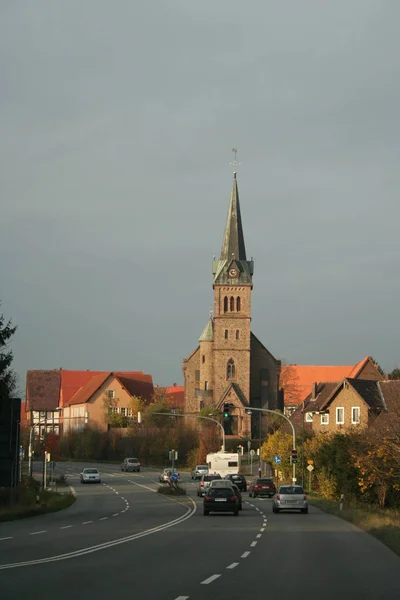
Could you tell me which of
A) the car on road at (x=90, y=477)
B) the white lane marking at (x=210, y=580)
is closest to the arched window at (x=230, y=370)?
the car on road at (x=90, y=477)

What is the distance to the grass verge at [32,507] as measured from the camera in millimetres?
34747

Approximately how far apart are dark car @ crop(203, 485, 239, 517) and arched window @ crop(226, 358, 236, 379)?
76948mm

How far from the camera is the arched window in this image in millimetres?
116188

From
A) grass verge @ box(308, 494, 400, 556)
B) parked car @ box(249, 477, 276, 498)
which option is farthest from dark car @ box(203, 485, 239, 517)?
parked car @ box(249, 477, 276, 498)

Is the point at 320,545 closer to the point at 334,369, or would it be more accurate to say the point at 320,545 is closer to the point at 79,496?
the point at 79,496

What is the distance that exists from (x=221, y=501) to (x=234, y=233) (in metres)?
84.7

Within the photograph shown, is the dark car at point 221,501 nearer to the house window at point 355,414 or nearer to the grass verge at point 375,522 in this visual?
the grass verge at point 375,522

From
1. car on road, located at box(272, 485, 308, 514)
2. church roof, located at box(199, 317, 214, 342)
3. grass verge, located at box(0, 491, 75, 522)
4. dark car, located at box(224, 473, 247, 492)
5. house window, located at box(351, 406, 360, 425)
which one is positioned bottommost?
grass verge, located at box(0, 491, 75, 522)

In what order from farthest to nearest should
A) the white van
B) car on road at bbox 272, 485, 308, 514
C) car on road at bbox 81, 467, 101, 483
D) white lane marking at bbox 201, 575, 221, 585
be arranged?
car on road at bbox 81, 467, 101, 483 → the white van → car on road at bbox 272, 485, 308, 514 → white lane marking at bbox 201, 575, 221, 585

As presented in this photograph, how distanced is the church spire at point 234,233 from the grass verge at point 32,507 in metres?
74.3

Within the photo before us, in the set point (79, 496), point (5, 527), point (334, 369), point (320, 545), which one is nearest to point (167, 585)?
point (320, 545)

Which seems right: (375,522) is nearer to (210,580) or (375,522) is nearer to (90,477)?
(210,580)

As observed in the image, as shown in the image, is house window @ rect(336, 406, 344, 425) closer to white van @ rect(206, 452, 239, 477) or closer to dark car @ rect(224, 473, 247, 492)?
white van @ rect(206, 452, 239, 477)

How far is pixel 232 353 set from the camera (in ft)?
384
